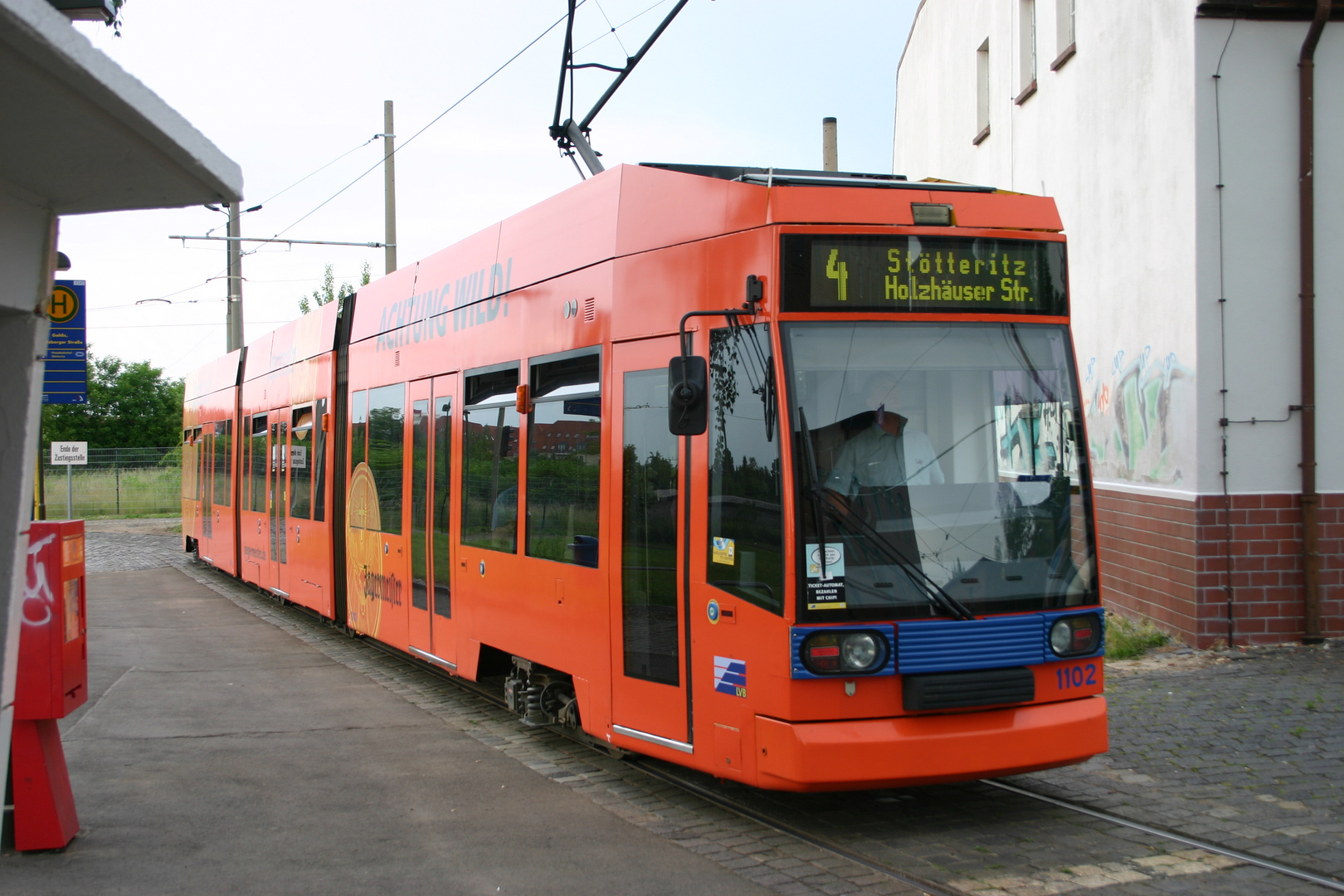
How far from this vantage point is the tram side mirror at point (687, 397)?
206 inches

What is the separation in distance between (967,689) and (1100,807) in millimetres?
1330

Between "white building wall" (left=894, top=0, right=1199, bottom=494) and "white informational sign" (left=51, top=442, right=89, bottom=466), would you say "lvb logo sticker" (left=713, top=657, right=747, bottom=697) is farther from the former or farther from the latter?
"white informational sign" (left=51, top=442, right=89, bottom=466)

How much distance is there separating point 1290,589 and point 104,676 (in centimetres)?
988

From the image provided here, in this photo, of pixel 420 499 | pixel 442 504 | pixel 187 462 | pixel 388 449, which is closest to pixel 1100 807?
pixel 442 504

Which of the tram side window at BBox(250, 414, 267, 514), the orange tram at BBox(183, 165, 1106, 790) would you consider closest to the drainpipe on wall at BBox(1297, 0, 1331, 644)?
the orange tram at BBox(183, 165, 1106, 790)

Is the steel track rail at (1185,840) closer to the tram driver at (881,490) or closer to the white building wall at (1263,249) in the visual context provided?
the tram driver at (881,490)

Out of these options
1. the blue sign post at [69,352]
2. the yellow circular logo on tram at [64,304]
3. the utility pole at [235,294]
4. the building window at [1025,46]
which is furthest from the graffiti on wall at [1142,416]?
the utility pole at [235,294]

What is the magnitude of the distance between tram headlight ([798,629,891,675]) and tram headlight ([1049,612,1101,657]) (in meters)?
0.86

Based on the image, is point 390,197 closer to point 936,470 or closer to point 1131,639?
point 1131,639

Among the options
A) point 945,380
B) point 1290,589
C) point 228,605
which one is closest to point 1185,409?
point 1290,589

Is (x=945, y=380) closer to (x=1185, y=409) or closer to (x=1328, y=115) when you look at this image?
(x=1185, y=409)

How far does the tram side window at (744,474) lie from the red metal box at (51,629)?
121 inches

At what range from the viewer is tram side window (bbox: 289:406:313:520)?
12.8 meters

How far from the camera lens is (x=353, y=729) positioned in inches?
316
